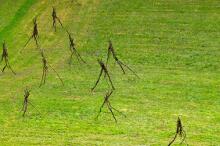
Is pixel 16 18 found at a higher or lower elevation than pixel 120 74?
lower

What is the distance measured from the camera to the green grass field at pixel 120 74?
23.3 m

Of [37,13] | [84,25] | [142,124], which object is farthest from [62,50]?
[142,124]

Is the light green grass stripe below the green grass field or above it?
below

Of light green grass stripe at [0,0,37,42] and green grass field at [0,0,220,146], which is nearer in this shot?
green grass field at [0,0,220,146]

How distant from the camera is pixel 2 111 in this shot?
2708cm

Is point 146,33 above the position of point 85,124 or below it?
below

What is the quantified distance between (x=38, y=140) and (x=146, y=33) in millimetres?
18711

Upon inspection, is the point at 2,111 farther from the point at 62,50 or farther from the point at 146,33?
the point at 146,33

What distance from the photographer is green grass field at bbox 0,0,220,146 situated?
2330cm

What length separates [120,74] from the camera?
32312 mm

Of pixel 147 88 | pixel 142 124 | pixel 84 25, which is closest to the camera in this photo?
pixel 142 124

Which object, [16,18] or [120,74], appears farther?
[16,18]

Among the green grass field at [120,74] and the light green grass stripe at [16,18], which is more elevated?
the green grass field at [120,74]

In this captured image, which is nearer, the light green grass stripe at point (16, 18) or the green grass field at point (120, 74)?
the green grass field at point (120, 74)
